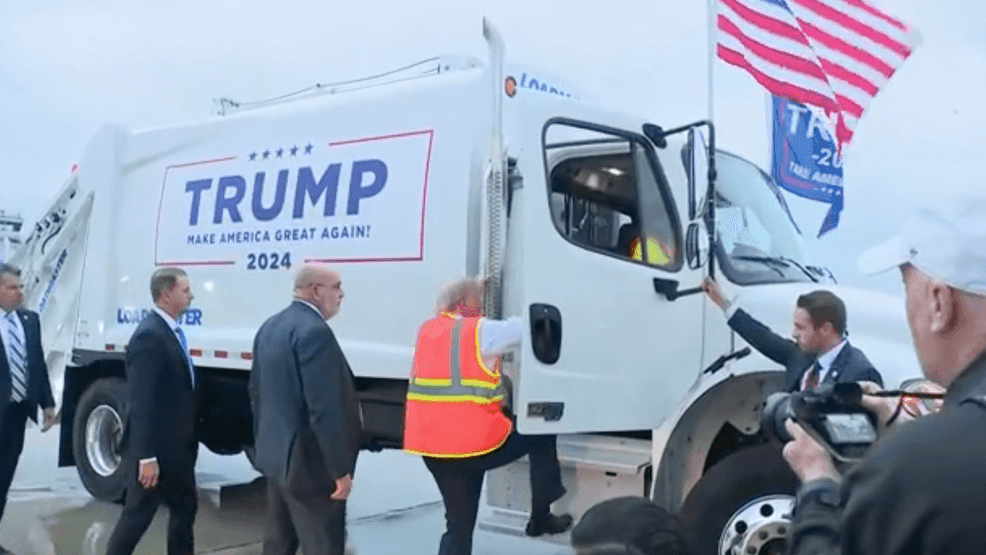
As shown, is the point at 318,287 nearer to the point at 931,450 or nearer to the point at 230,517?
the point at 931,450

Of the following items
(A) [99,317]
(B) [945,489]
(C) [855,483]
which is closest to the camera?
(B) [945,489]

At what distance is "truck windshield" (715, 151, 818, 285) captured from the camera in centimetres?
479

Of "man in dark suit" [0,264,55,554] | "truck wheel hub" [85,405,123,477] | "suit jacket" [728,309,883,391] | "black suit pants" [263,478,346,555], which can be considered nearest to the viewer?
"suit jacket" [728,309,883,391]

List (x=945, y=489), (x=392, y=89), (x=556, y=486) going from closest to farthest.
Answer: (x=945, y=489), (x=556, y=486), (x=392, y=89)

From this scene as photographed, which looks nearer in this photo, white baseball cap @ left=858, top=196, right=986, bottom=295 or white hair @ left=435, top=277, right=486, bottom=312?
white baseball cap @ left=858, top=196, right=986, bottom=295

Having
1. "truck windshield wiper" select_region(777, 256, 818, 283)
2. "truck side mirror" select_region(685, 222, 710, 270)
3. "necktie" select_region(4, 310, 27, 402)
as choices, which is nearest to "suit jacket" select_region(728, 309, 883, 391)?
"truck side mirror" select_region(685, 222, 710, 270)

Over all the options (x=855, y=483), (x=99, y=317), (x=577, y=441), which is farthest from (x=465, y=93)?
(x=855, y=483)

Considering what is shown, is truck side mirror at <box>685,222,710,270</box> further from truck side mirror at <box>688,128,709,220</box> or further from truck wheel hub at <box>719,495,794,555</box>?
truck wheel hub at <box>719,495,794,555</box>

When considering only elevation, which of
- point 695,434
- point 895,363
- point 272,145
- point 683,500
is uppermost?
point 272,145

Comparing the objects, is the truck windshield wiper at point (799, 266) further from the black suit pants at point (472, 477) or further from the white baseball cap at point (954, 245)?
the white baseball cap at point (954, 245)

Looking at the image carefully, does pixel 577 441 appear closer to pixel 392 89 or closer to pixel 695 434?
pixel 695 434

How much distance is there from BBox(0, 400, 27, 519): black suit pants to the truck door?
3.29 metres

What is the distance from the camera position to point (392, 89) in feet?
19.2

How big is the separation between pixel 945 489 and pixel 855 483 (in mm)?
126
